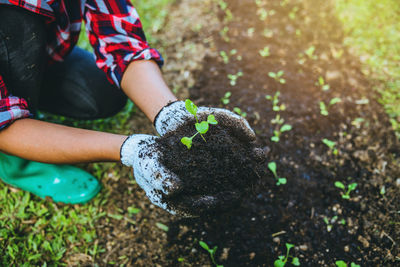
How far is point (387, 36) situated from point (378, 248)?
2.14 meters

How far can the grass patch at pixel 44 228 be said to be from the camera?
167cm

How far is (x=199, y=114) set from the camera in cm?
133

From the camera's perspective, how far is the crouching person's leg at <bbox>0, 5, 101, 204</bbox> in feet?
4.51

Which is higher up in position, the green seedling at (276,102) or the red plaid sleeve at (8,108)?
the red plaid sleeve at (8,108)

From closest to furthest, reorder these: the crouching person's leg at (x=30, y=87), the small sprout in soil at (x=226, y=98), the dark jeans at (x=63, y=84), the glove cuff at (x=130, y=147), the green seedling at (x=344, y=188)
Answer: the glove cuff at (x=130, y=147), the crouching person's leg at (x=30, y=87), the dark jeans at (x=63, y=84), the green seedling at (x=344, y=188), the small sprout in soil at (x=226, y=98)

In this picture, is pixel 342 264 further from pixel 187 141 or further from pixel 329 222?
pixel 187 141

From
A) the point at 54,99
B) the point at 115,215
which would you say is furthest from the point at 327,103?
the point at 54,99

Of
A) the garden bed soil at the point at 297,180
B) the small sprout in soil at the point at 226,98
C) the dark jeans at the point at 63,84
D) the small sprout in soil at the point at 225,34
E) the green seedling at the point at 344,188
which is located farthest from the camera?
the small sprout in soil at the point at 225,34

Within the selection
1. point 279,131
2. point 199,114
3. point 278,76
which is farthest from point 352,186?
point 199,114

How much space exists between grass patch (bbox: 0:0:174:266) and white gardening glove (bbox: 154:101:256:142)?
2.91ft

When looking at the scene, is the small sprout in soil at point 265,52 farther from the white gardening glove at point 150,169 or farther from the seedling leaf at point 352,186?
the white gardening glove at point 150,169

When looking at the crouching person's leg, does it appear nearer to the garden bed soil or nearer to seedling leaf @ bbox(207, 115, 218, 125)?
the garden bed soil

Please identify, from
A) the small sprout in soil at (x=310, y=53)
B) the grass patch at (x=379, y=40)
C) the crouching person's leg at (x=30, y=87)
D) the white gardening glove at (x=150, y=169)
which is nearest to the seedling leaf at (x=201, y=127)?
the white gardening glove at (x=150, y=169)

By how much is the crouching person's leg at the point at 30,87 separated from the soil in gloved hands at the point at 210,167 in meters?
0.91
